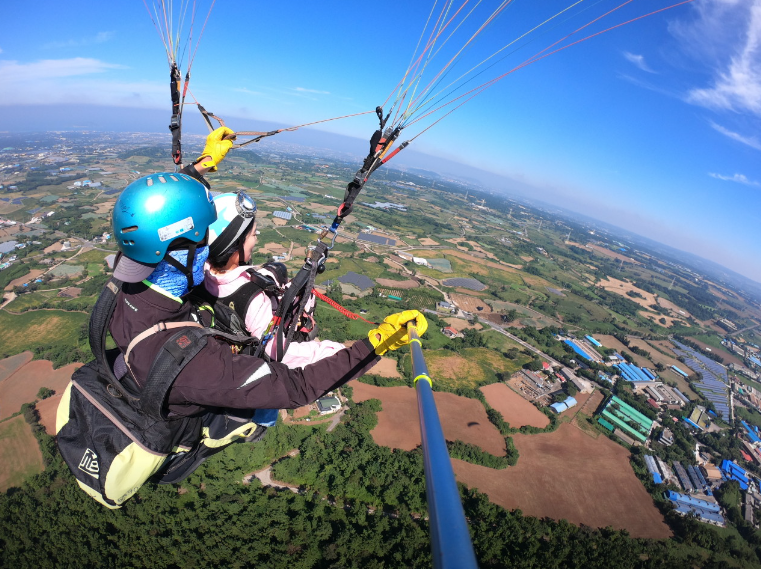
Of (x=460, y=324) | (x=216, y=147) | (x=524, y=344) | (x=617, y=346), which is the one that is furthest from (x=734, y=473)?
(x=216, y=147)

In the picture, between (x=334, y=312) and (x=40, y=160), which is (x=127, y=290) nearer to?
(x=334, y=312)

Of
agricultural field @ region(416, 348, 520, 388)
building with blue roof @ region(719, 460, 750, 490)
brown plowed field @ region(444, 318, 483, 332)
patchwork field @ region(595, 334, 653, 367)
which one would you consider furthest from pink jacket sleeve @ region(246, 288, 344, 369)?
patchwork field @ region(595, 334, 653, 367)

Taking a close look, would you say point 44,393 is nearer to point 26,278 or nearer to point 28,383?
point 28,383

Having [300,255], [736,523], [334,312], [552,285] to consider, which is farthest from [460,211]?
[736,523]

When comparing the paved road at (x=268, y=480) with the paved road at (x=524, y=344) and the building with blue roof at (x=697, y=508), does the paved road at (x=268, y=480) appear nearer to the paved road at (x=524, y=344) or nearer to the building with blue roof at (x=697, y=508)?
the building with blue roof at (x=697, y=508)

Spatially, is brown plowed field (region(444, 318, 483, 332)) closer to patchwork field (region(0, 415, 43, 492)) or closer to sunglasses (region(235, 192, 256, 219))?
patchwork field (region(0, 415, 43, 492))

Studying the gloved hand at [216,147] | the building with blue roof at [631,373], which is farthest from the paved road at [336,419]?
the building with blue roof at [631,373]
